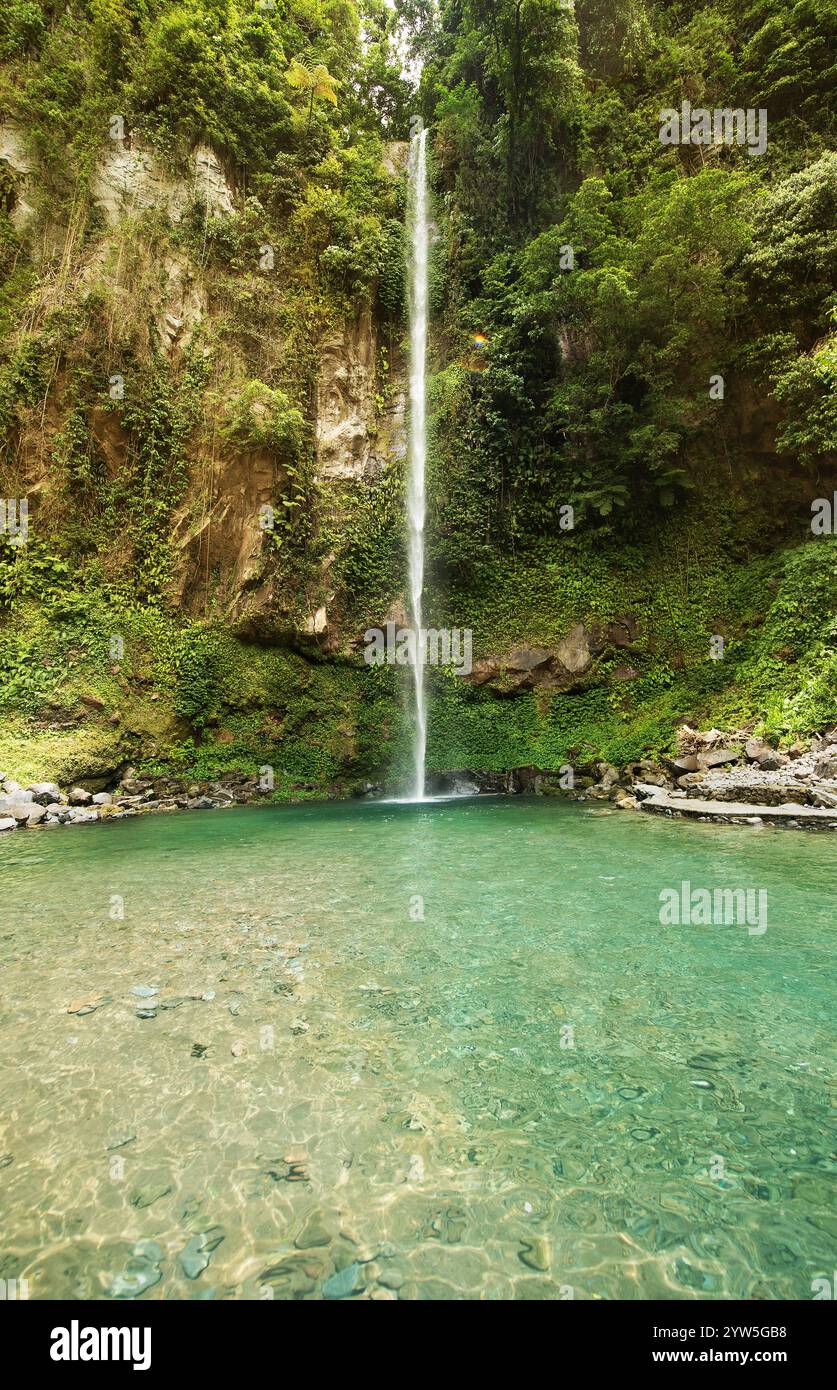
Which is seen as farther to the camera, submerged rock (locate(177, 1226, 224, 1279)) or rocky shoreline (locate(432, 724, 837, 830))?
rocky shoreline (locate(432, 724, 837, 830))

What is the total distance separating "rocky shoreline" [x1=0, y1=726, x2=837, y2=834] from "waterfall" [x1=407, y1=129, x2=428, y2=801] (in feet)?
5.94

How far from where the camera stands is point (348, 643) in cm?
1571

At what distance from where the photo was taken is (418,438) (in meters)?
16.6

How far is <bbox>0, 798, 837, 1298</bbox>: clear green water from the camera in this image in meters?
1.70

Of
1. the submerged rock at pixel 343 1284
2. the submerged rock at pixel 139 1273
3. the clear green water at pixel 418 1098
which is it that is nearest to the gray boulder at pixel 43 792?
the clear green water at pixel 418 1098

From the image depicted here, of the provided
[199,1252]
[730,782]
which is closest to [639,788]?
[730,782]

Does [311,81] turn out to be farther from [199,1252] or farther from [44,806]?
[199,1252]

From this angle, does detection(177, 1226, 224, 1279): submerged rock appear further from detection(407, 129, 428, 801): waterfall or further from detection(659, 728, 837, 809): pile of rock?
detection(407, 129, 428, 801): waterfall

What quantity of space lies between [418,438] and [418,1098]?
671 inches

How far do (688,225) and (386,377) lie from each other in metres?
8.59

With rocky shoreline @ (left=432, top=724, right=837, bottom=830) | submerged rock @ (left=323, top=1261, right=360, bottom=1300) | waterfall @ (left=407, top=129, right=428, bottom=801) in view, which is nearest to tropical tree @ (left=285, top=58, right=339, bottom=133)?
waterfall @ (left=407, top=129, right=428, bottom=801)

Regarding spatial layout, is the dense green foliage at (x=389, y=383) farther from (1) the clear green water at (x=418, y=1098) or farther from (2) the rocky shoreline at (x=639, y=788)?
(1) the clear green water at (x=418, y=1098)

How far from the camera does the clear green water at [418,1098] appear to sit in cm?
170
